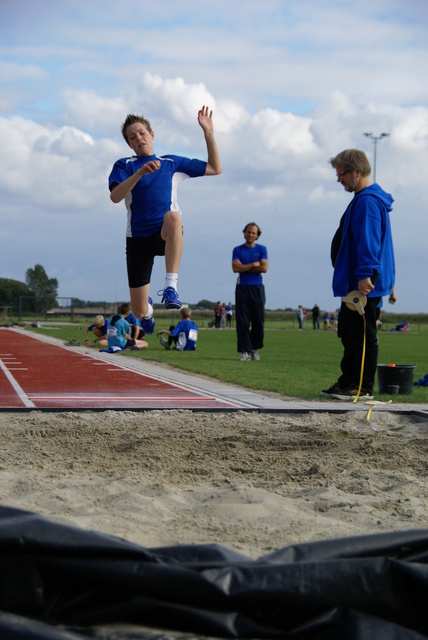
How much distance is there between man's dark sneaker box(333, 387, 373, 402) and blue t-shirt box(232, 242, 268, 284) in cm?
512

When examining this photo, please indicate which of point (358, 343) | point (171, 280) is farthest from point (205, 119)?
point (358, 343)

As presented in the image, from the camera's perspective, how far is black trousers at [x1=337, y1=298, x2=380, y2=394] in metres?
6.86

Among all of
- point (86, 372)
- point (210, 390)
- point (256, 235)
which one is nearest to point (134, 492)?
point (210, 390)

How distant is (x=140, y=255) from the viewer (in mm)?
4941

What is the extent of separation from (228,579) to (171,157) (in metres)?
3.54

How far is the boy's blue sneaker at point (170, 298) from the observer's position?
488cm

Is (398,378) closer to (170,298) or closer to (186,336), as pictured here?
(170,298)

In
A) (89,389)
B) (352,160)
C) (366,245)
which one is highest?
(352,160)

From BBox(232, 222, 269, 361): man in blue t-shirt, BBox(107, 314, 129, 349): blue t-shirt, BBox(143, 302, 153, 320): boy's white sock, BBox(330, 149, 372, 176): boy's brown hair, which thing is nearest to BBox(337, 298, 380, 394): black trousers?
BBox(330, 149, 372, 176): boy's brown hair

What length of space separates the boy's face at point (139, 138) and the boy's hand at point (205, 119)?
359 mm

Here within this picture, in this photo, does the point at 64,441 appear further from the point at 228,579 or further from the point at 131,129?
the point at 228,579

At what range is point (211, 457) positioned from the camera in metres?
4.04

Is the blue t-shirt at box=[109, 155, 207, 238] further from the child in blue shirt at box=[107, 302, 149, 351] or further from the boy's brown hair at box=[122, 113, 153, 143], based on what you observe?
the child in blue shirt at box=[107, 302, 149, 351]

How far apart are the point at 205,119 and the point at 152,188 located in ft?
1.93
